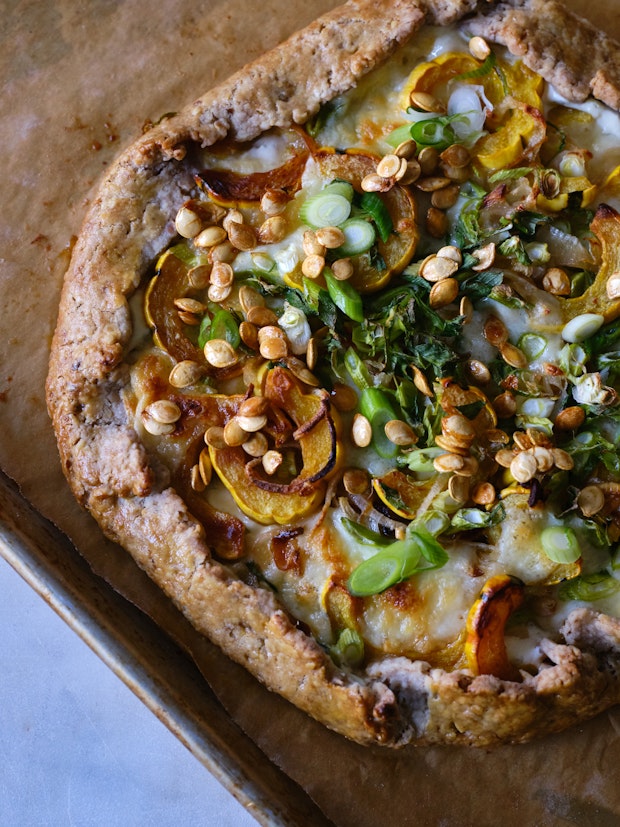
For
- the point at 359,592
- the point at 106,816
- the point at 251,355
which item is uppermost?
the point at 251,355

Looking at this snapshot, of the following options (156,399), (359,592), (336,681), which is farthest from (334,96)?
(336,681)

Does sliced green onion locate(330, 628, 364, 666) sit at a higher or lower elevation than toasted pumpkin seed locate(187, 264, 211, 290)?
lower

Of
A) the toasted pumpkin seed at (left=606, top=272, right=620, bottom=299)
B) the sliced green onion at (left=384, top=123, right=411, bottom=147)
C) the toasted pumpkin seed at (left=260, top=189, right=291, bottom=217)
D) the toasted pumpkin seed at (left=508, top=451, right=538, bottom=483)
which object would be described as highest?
the toasted pumpkin seed at (left=260, top=189, right=291, bottom=217)

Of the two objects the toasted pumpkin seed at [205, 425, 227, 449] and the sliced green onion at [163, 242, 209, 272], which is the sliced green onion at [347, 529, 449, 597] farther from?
the sliced green onion at [163, 242, 209, 272]

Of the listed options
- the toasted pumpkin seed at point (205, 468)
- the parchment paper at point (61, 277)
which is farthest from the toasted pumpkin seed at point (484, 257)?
the parchment paper at point (61, 277)

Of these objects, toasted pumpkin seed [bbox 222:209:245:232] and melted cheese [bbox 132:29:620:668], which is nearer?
melted cheese [bbox 132:29:620:668]

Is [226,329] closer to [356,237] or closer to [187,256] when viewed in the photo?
[187,256]

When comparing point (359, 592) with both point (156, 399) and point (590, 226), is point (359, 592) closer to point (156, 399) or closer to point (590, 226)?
point (156, 399)

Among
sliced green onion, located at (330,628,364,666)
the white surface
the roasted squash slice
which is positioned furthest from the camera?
the white surface

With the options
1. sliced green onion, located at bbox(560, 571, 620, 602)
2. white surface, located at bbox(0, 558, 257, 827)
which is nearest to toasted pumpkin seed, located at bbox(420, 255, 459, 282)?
sliced green onion, located at bbox(560, 571, 620, 602)
